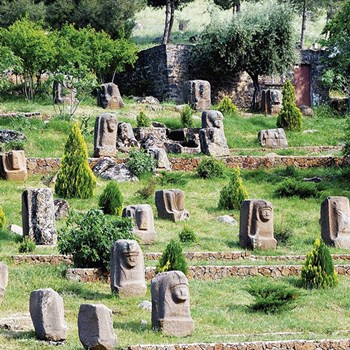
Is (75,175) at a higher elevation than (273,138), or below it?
below

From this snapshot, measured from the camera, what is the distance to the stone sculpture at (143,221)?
1036 inches

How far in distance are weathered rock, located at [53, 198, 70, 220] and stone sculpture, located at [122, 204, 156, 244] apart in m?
2.70

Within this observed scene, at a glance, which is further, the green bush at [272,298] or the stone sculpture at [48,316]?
the green bush at [272,298]

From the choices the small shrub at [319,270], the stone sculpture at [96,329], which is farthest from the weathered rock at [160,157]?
the stone sculpture at [96,329]

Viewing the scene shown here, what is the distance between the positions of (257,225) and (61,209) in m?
5.28

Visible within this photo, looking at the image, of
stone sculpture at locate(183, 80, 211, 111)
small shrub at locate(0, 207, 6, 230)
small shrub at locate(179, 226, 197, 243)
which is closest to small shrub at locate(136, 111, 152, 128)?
stone sculpture at locate(183, 80, 211, 111)

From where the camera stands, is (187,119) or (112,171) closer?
(112,171)

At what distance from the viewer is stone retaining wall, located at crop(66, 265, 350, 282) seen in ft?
74.8

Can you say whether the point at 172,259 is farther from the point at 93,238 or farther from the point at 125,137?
the point at 125,137

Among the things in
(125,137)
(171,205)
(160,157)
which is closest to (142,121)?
(125,137)

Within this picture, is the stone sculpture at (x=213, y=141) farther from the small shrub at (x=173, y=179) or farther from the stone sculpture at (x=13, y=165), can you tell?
the stone sculpture at (x=13, y=165)

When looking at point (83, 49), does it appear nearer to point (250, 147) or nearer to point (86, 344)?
point (250, 147)

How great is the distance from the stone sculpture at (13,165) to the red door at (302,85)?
68.9 ft

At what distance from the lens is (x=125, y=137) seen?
38406 mm
